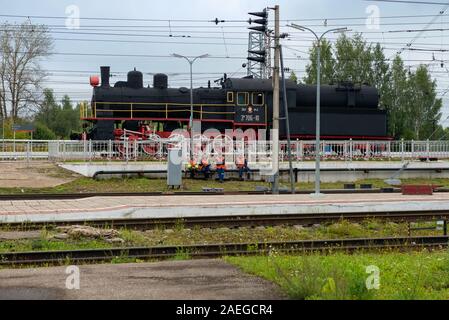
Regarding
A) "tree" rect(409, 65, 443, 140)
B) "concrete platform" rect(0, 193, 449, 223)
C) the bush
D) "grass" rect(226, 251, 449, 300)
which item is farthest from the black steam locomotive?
"tree" rect(409, 65, 443, 140)

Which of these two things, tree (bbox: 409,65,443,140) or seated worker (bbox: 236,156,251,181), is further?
tree (bbox: 409,65,443,140)

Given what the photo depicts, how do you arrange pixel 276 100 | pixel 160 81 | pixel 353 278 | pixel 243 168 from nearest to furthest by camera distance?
pixel 353 278 < pixel 276 100 < pixel 243 168 < pixel 160 81

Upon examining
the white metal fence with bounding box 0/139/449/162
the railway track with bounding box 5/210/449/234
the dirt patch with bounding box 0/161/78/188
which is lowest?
the railway track with bounding box 5/210/449/234

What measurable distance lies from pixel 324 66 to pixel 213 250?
5528 cm

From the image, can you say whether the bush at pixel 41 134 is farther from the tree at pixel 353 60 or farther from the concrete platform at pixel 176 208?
the concrete platform at pixel 176 208

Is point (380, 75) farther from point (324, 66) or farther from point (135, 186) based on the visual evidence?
point (135, 186)

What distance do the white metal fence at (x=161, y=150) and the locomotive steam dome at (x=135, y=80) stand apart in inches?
221

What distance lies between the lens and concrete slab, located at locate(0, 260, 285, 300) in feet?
22.7

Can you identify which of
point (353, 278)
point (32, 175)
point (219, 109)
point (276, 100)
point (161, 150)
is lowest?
point (353, 278)

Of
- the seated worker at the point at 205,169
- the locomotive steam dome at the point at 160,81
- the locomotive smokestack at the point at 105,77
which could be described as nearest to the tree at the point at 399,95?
the locomotive steam dome at the point at 160,81

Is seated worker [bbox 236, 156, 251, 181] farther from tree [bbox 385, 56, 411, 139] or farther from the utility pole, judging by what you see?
tree [bbox 385, 56, 411, 139]

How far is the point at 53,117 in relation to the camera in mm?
87938

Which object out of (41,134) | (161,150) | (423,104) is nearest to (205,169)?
(161,150)

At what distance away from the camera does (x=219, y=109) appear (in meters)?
37.6
